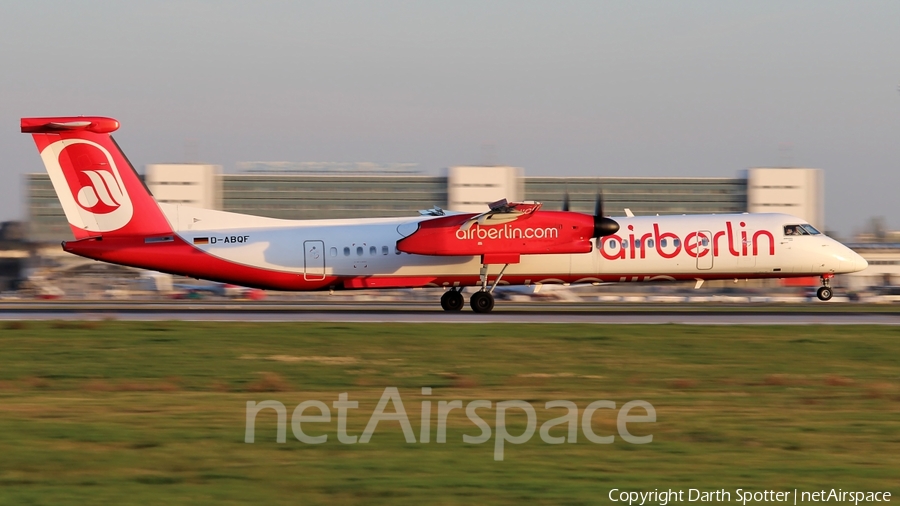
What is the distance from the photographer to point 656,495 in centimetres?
769

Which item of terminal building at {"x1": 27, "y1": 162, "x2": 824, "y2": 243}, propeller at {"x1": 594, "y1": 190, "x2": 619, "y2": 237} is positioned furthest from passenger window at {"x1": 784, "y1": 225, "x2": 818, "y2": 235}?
terminal building at {"x1": 27, "y1": 162, "x2": 824, "y2": 243}

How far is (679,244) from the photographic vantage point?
2800cm

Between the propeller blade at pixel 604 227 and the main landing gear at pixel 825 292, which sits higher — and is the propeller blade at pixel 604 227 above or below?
above

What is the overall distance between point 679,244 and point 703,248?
80cm

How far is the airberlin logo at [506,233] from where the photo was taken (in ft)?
90.1

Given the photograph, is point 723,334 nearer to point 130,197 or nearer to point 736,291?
point 130,197

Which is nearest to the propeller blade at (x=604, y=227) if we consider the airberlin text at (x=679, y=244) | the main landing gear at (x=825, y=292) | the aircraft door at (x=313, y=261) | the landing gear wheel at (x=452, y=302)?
the airberlin text at (x=679, y=244)

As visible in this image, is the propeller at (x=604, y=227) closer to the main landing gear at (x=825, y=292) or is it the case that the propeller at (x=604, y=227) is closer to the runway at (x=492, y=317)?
the runway at (x=492, y=317)

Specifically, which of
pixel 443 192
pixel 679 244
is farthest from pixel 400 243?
pixel 443 192

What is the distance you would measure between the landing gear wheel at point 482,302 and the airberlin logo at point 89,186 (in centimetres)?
1071

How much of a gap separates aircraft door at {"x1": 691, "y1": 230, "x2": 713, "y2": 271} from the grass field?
5109 mm

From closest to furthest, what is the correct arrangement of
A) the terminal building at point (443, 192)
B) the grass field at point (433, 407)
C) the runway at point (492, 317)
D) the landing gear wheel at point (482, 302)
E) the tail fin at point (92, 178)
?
the grass field at point (433, 407), the runway at point (492, 317), the tail fin at point (92, 178), the landing gear wheel at point (482, 302), the terminal building at point (443, 192)

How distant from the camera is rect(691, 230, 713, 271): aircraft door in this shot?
2808cm

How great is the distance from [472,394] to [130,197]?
54.4 ft
